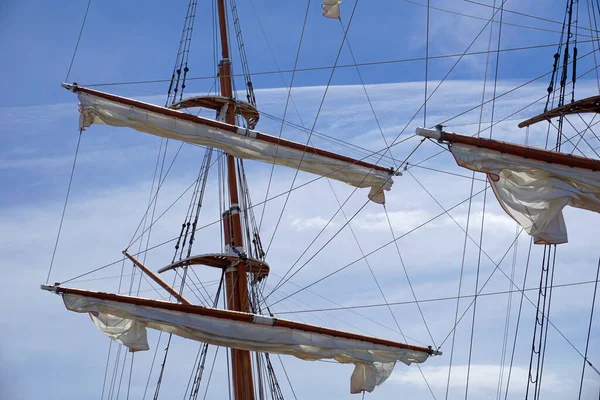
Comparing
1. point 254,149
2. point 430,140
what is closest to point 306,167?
point 254,149

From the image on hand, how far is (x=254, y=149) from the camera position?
34.0m

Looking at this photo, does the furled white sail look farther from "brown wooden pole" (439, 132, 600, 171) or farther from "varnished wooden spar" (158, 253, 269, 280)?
"varnished wooden spar" (158, 253, 269, 280)

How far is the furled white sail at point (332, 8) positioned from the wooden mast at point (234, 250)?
905 cm

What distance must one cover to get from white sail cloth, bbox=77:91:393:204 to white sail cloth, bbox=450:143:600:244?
8.44 m

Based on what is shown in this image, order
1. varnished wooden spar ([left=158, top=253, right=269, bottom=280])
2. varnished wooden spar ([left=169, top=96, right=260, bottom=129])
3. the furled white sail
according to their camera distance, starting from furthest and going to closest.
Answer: varnished wooden spar ([left=169, top=96, right=260, bottom=129]) < varnished wooden spar ([left=158, top=253, right=269, bottom=280]) < the furled white sail

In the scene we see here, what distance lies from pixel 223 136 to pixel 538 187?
11.8 metres

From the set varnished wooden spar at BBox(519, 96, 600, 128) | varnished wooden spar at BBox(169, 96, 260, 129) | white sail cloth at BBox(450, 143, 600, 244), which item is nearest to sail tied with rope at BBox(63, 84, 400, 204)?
varnished wooden spar at BBox(169, 96, 260, 129)

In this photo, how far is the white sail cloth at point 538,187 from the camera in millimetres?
24266

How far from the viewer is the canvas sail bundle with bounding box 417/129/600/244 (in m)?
24.2

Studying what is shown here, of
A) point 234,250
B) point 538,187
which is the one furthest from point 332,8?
point 234,250

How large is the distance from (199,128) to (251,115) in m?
4.13

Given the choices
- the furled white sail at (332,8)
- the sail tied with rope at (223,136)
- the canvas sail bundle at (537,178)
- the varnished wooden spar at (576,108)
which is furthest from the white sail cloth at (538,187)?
the sail tied with rope at (223,136)

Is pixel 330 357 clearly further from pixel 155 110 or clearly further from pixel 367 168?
pixel 155 110

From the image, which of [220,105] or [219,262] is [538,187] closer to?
[219,262]
